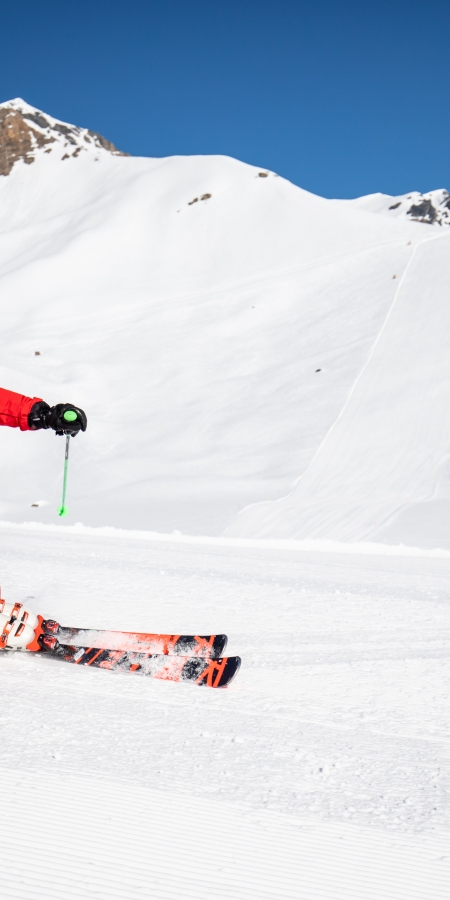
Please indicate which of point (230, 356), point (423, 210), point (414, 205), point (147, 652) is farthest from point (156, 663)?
point (414, 205)

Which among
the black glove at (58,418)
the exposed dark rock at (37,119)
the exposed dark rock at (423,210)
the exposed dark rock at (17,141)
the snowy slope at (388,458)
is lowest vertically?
the black glove at (58,418)

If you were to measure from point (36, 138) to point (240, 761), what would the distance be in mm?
70356

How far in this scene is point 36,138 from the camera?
65.3m

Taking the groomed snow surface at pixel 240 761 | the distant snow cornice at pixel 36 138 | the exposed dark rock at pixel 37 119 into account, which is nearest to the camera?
the groomed snow surface at pixel 240 761

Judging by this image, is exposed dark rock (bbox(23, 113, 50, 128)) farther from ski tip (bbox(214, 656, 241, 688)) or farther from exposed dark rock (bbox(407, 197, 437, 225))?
ski tip (bbox(214, 656, 241, 688))

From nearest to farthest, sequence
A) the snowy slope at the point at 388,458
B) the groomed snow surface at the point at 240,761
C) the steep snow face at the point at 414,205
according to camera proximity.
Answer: the groomed snow surface at the point at 240,761, the snowy slope at the point at 388,458, the steep snow face at the point at 414,205

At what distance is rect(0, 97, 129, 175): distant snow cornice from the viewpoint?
61969 mm

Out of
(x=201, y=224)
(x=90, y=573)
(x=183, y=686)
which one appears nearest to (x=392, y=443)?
(x=90, y=573)

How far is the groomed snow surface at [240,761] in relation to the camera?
7.39ft

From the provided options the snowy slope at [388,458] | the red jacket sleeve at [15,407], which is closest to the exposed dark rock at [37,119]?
the snowy slope at [388,458]

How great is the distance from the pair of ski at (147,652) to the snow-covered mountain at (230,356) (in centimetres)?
873

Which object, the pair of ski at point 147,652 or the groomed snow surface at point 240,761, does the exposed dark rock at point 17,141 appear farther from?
the pair of ski at point 147,652

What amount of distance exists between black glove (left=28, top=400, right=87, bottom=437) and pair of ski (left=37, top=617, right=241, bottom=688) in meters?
1.17

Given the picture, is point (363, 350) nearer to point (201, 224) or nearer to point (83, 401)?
point (83, 401)
